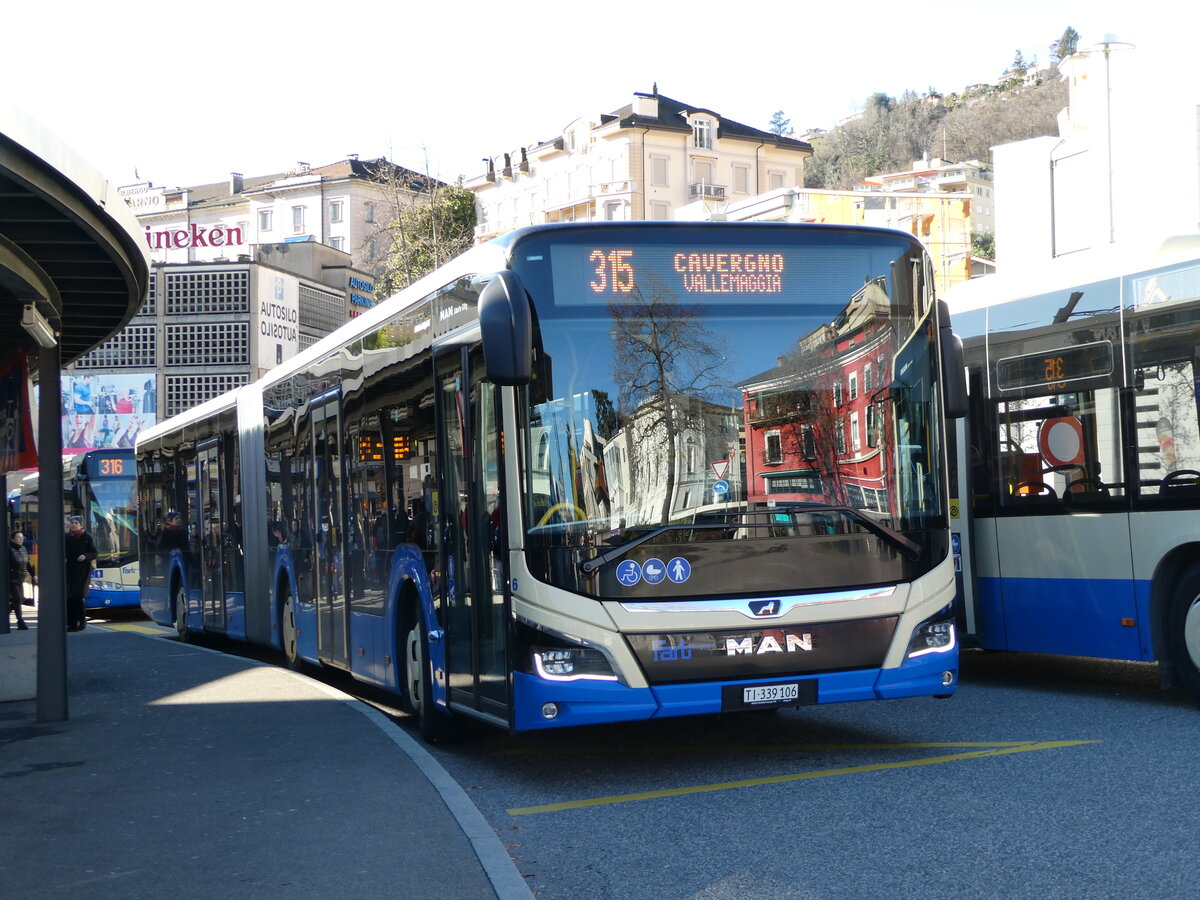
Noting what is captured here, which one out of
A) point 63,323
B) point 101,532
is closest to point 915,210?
point 101,532

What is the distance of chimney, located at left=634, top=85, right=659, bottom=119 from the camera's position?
321 ft

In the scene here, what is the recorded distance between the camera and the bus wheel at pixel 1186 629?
33.2ft

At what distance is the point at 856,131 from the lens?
16725cm

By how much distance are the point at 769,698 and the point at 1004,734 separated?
2168 millimetres

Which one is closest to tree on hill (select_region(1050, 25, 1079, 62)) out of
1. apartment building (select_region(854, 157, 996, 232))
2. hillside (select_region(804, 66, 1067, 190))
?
hillside (select_region(804, 66, 1067, 190))

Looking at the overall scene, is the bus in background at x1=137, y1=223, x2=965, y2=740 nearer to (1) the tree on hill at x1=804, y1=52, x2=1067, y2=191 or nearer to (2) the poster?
(2) the poster

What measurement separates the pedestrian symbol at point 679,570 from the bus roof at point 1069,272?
13.1 ft

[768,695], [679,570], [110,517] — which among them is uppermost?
[110,517]

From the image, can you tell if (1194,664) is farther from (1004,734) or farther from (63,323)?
(63,323)

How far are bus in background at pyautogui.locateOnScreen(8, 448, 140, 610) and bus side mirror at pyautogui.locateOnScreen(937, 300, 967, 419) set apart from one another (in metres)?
26.3

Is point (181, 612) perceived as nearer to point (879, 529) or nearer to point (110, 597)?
point (110, 597)

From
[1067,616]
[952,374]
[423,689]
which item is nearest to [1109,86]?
[1067,616]

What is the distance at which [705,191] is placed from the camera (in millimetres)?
99125

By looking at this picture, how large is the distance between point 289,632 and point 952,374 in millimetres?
8967
